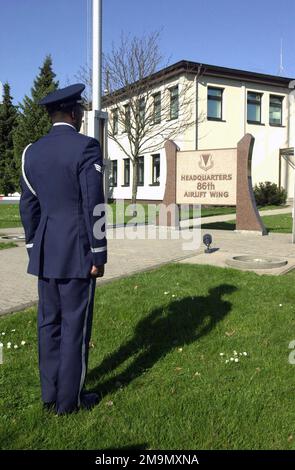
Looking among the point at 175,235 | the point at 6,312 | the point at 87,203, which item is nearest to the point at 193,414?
the point at 87,203

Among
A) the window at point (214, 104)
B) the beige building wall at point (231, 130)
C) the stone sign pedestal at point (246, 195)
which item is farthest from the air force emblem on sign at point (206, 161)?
the window at point (214, 104)

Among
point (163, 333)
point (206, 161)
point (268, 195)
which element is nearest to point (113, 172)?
point (268, 195)

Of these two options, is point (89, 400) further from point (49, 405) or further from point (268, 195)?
point (268, 195)

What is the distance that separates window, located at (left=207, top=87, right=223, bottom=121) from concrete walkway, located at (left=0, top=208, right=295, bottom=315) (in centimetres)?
1664

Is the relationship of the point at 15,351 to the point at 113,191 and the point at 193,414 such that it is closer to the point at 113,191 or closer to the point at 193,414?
the point at 193,414

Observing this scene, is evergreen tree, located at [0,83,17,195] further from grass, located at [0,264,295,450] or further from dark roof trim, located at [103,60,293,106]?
grass, located at [0,264,295,450]

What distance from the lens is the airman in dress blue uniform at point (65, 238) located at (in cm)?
320

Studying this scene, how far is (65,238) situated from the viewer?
129 inches

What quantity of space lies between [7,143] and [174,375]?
47111 mm

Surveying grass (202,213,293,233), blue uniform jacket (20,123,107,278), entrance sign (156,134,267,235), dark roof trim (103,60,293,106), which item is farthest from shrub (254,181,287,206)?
blue uniform jacket (20,123,107,278)

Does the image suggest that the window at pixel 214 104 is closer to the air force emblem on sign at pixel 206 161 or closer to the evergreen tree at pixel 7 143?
the air force emblem on sign at pixel 206 161

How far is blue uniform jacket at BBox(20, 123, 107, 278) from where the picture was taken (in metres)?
3.17

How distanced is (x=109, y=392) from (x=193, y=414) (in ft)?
2.40

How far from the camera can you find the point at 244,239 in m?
12.5
